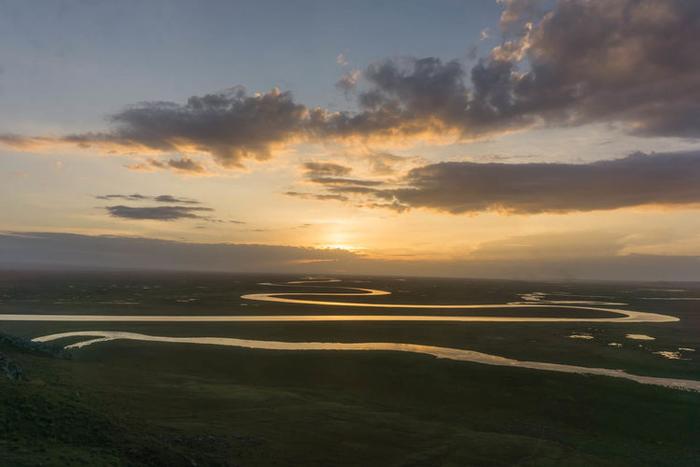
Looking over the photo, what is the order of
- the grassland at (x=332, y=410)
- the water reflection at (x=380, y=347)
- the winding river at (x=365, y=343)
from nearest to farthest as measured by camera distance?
the grassland at (x=332, y=410) → the water reflection at (x=380, y=347) → the winding river at (x=365, y=343)

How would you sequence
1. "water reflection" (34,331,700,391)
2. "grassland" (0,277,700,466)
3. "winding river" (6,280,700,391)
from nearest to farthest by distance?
"grassland" (0,277,700,466)
"water reflection" (34,331,700,391)
"winding river" (6,280,700,391)

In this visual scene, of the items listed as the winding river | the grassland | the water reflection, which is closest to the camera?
the grassland

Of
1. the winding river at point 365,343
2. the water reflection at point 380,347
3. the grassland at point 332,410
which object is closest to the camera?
the grassland at point 332,410

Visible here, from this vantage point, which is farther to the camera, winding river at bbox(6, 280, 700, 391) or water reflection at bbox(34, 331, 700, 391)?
winding river at bbox(6, 280, 700, 391)

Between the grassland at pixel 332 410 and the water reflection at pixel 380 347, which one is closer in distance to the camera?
the grassland at pixel 332 410

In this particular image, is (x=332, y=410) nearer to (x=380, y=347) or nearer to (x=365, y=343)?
(x=380, y=347)

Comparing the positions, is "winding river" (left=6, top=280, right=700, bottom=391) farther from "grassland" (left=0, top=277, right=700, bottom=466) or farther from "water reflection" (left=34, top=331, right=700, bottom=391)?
"grassland" (left=0, top=277, right=700, bottom=466)

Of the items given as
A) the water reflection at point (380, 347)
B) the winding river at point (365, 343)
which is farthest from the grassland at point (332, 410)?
the winding river at point (365, 343)

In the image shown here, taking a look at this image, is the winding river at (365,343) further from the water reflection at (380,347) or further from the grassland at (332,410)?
the grassland at (332,410)

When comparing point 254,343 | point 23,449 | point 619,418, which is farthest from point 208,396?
point 619,418

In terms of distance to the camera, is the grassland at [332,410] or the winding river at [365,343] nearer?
the grassland at [332,410]

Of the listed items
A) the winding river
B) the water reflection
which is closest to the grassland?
the water reflection
